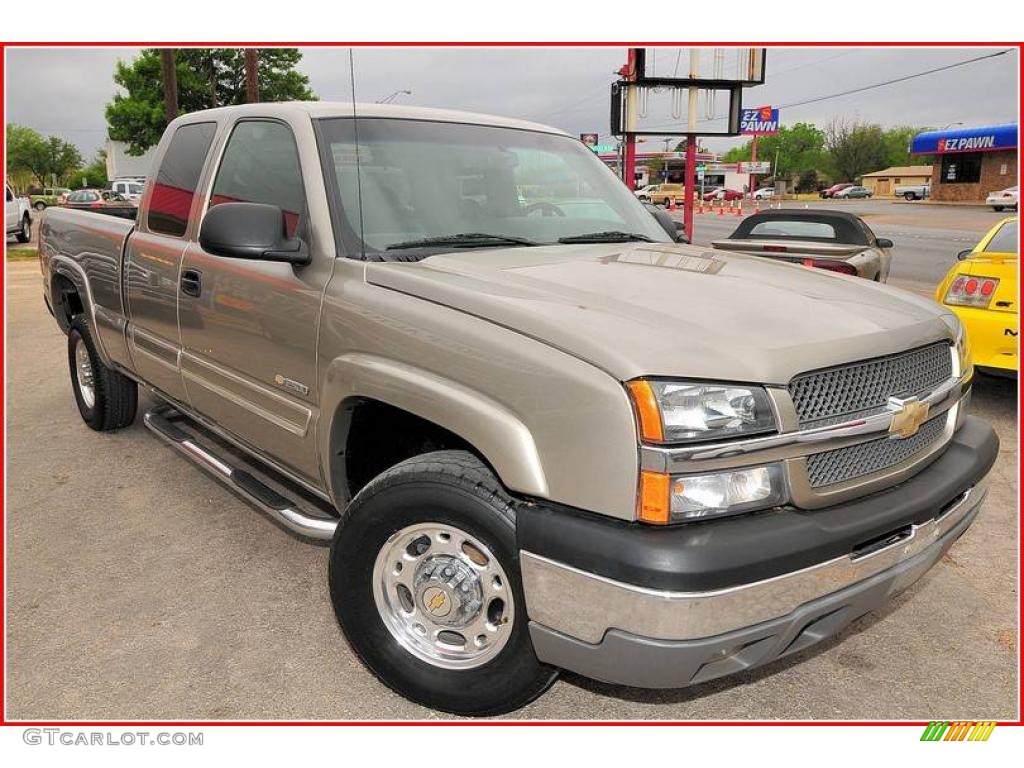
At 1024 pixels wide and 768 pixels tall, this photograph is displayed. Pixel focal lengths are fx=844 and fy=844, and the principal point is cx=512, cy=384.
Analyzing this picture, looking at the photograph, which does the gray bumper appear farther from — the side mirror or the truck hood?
the side mirror

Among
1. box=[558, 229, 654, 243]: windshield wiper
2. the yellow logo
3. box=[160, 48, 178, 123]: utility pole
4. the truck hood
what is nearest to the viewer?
the truck hood

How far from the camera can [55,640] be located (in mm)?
3230

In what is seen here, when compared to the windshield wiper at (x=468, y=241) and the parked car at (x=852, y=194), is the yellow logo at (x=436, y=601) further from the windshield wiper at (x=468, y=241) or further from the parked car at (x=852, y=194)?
the parked car at (x=852, y=194)

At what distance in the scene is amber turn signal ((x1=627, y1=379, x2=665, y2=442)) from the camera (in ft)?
7.03

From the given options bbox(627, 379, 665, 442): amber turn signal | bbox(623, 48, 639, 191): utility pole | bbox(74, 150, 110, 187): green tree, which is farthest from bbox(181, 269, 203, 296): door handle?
bbox(74, 150, 110, 187): green tree

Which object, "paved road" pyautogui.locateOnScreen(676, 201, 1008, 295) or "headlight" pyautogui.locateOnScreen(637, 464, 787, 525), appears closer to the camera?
"headlight" pyautogui.locateOnScreen(637, 464, 787, 525)

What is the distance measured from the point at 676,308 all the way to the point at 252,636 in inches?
80.5

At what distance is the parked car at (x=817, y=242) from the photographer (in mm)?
8445

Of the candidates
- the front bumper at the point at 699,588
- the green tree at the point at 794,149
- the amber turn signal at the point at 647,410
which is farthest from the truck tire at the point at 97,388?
the green tree at the point at 794,149

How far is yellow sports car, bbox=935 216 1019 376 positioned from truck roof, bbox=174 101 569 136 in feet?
12.3

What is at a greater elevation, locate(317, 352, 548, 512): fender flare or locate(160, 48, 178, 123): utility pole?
locate(160, 48, 178, 123): utility pole

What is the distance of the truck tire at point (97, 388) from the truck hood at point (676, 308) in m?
3.38

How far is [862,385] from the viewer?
2490mm

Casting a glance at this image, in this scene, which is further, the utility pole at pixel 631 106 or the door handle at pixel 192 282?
the utility pole at pixel 631 106
